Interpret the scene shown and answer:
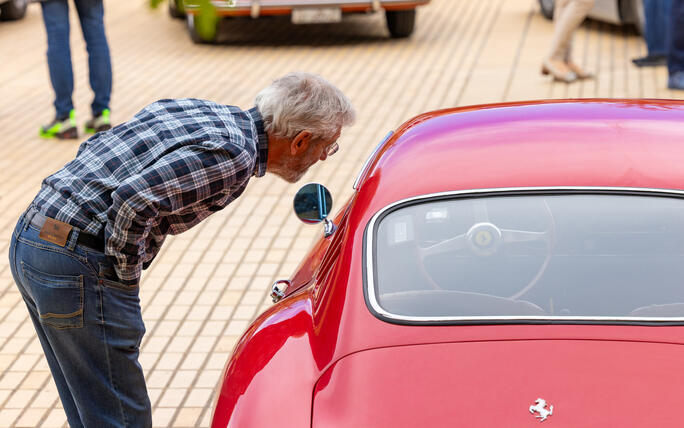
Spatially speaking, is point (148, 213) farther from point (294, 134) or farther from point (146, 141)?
point (294, 134)

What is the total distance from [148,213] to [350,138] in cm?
528

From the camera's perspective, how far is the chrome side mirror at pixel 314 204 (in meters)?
3.51

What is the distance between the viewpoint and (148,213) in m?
2.71

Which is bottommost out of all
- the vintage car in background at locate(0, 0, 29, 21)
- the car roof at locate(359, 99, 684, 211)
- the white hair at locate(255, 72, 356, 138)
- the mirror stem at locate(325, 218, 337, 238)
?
the vintage car in background at locate(0, 0, 29, 21)

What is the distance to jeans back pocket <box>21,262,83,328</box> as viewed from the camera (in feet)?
9.43

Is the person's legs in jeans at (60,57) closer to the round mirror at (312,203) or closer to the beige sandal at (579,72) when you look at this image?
the beige sandal at (579,72)

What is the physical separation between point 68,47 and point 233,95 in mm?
1882

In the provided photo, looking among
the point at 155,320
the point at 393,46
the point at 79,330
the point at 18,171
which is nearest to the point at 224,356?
the point at 155,320

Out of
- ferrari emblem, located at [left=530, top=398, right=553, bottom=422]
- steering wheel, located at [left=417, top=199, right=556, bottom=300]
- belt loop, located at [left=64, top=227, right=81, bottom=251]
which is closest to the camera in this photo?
ferrari emblem, located at [left=530, top=398, right=553, bottom=422]

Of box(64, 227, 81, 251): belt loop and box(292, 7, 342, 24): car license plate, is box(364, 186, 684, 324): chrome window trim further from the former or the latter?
box(292, 7, 342, 24): car license plate

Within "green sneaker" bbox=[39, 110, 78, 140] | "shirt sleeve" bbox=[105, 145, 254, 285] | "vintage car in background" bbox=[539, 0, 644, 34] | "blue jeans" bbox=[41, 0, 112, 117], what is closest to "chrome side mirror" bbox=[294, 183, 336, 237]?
"shirt sleeve" bbox=[105, 145, 254, 285]

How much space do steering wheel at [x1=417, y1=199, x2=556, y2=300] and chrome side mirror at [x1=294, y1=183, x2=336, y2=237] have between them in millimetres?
819

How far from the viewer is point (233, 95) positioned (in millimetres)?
9203

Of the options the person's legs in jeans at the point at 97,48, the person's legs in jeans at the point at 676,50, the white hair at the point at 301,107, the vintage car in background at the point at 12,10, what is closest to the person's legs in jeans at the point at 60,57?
the person's legs in jeans at the point at 97,48
